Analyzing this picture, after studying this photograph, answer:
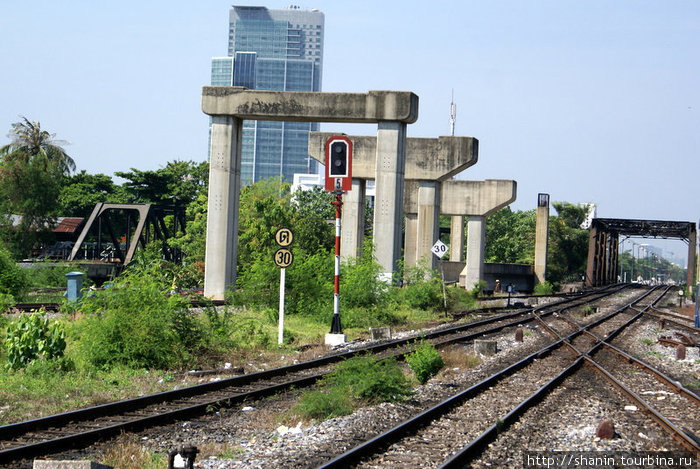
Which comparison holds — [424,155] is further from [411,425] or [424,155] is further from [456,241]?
[411,425]

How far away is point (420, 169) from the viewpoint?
42.3 m

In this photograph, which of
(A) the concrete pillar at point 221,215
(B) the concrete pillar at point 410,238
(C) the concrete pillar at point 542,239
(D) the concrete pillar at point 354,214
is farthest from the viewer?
(C) the concrete pillar at point 542,239

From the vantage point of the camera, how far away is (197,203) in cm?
6731

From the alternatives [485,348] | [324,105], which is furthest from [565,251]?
[485,348]

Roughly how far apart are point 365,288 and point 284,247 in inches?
278

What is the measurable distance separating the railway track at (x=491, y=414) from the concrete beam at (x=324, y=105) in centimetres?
1435

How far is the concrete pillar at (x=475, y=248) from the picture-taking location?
5266 centimetres

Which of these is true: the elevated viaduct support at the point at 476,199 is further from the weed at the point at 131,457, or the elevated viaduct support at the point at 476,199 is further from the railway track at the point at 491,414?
the weed at the point at 131,457

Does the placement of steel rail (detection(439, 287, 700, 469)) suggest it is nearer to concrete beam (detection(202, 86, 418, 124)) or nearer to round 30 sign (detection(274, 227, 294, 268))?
round 30 sign (detection(274, 227, 294, 268))

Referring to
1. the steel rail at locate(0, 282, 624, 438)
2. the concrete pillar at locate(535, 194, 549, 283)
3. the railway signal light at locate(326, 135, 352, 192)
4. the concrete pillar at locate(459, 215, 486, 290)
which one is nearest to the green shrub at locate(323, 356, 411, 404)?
the steel rail at locate(0, 282, 624, 438)

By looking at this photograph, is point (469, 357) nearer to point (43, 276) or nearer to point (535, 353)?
point (535, 353)

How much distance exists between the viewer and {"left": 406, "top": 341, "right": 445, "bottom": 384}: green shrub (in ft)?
48.4

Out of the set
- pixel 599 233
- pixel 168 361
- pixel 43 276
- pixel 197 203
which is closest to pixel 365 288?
pixel 168 361

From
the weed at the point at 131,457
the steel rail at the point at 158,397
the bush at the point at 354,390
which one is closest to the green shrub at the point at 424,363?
the bush at the point at 354,390
